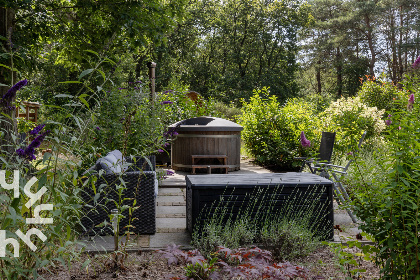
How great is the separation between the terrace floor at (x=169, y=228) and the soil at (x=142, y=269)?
5.4 inches

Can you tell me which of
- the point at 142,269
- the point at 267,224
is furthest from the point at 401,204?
the point at 142,269

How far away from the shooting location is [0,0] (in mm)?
5109

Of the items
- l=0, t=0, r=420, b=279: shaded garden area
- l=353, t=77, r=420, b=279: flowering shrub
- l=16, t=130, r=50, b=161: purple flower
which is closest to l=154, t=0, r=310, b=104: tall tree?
l=0, t=0, r=420, b=279: shaded garden area

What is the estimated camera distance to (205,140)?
7.06m

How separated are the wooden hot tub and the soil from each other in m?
4.18

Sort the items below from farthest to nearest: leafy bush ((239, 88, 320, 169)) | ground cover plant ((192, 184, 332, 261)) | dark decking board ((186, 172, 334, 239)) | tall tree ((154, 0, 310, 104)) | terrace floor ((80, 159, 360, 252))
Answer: tall tree ((154, 0, 310, 104))
leafy bush ((239, 88, 320, 169))
dark decking board ((186, 172, 334, 239))
terrace floor ((80, 159, 360, 252))
ground cover plant ((192, 184, 332, 261))

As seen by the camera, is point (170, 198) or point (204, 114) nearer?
point (170, 198)

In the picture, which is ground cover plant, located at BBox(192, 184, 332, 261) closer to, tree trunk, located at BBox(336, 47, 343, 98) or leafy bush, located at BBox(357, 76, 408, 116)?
leafy bush, located at BBox(357, 76, 408, 116)

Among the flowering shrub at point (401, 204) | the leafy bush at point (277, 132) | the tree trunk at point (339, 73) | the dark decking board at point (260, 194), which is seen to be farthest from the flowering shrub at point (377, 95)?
the tree trunk at point (339, 73)

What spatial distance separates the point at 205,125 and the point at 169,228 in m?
3.61

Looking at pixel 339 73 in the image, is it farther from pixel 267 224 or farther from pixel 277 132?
pixel 267 224

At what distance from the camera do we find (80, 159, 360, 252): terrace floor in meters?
3.18

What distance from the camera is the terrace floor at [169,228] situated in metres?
3.18

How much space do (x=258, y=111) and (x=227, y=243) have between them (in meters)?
5.41
